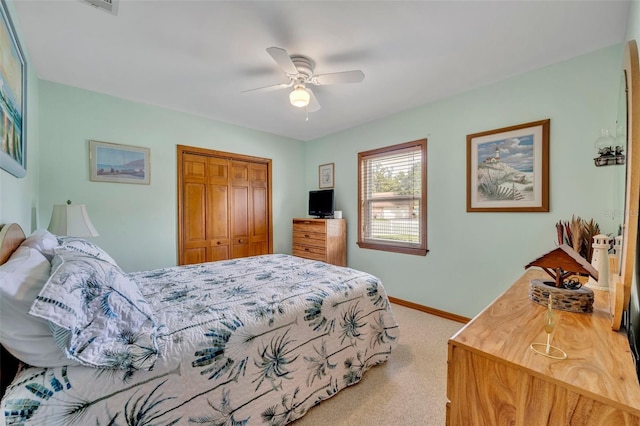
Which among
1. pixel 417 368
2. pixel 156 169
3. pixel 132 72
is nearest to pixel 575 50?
pixel 417 368

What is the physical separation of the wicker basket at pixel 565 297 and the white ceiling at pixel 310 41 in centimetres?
171

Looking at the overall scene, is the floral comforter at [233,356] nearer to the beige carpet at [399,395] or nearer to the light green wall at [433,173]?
the beige carpet at [399,395]

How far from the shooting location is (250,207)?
4141mm

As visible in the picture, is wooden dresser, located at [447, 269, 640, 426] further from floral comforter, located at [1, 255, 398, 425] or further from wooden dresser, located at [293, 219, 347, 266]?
wooden dresser, located at [293, 219, 347, 266]

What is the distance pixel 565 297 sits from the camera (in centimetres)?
117

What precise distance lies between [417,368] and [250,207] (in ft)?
10.2

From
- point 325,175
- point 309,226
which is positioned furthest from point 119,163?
point 325,175

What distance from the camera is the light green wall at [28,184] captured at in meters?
1.46

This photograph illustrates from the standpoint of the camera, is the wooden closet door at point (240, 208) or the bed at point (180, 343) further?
the wooden closet door at point (240, 208)

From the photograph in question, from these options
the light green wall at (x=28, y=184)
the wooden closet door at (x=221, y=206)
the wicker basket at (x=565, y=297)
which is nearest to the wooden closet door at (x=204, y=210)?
the wooden closet door at (x=221, y=206)

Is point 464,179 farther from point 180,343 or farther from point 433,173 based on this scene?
point 180,343

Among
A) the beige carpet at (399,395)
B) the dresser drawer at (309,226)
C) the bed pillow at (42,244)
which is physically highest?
the bed pillow at (42,244)

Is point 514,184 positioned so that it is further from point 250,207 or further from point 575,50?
point 250,207

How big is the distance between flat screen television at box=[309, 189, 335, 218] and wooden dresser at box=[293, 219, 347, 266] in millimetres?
279
